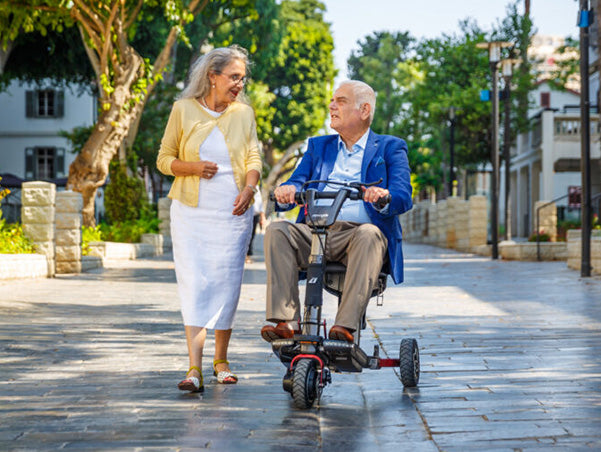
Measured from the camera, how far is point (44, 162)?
50.0 metres

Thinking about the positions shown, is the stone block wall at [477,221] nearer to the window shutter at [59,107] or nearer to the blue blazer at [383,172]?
the blue blazer at [383,172]

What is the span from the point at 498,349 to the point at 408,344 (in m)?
1.97

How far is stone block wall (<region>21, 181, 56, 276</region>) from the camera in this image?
16641 mm

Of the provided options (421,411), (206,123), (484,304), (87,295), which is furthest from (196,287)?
(87,295)

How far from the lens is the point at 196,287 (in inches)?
233

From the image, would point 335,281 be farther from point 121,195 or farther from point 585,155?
point 121,195

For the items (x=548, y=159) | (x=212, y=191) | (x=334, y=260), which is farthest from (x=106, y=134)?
(x=548, y=159)

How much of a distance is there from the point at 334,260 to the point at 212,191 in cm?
93

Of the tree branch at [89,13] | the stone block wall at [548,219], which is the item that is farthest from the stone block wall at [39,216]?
the stone block wall at [548,219]

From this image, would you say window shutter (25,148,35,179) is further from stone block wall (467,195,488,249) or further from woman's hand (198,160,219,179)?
woman's hand (198,160,219,179)

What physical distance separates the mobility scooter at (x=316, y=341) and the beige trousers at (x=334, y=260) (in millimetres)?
99

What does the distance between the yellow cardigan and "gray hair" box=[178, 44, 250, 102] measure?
0.22 ft

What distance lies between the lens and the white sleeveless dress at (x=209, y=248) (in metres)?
5.92

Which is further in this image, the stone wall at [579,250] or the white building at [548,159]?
the white building at [548,159]
